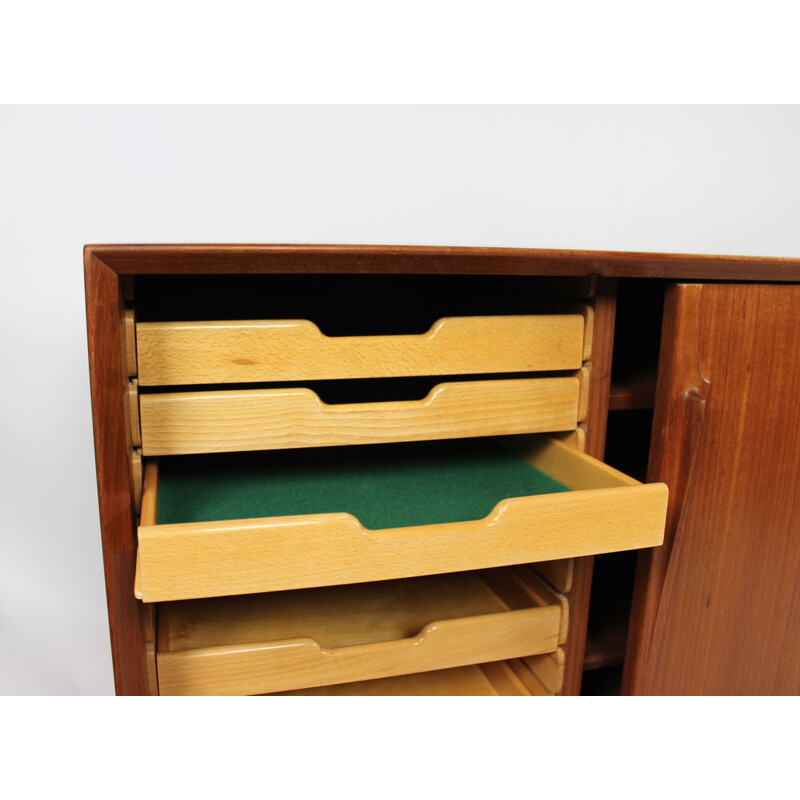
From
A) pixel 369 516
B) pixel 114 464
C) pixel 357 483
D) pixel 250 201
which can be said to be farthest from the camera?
pixel 250 201

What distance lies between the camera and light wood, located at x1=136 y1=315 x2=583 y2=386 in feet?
2.26

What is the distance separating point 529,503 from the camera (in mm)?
698

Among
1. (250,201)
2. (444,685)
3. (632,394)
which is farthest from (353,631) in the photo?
(250,201)

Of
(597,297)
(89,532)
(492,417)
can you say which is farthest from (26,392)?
(597,297)

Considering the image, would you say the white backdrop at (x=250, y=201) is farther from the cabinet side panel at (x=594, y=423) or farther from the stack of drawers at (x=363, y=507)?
the cabinet side panel at (x=594, y=423)

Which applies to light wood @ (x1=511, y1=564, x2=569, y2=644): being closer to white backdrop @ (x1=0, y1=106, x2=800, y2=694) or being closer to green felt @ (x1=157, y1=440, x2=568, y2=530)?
green felt @ (x1=157, y1=440, x2=568, y2=530)

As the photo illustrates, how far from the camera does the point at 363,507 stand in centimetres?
82

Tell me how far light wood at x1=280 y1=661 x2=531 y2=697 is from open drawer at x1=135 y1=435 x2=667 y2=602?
31 centimetres

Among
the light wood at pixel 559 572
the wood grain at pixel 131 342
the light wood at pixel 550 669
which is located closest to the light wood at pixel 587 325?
the light wood at pixel 559 572

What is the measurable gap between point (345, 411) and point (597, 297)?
1.08 feet

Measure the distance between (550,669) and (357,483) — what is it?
0.36 metres

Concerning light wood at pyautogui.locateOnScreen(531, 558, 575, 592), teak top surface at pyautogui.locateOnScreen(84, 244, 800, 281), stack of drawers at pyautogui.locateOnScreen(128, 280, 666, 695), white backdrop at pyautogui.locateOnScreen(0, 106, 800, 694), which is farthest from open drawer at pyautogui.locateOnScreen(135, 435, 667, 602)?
white backdrop at pyautogui.locateOnScreen(0, 106, 800, 694)

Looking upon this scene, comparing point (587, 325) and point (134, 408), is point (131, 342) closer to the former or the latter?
point (134, 408)

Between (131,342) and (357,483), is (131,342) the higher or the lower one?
the higher one
